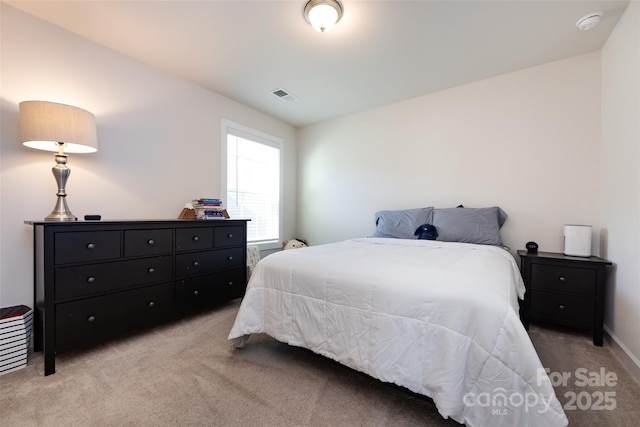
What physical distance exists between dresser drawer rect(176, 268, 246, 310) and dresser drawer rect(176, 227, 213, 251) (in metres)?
0.28

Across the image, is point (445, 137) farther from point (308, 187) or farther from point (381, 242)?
point (308, 187)

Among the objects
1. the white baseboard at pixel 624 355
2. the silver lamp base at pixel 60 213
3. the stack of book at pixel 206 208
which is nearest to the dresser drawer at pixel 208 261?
the stack of book at pixel 206 208

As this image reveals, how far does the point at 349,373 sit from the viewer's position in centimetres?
154

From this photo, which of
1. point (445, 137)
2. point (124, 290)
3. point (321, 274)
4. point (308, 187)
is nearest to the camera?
point (321, 274)

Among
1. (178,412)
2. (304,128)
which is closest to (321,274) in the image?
(178,412)

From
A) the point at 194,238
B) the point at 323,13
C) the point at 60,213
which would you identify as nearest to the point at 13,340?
the point at 60,213

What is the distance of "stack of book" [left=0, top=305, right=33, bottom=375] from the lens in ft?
4.99

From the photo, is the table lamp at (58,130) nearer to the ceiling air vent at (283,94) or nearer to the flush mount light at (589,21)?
the ceiling air vent at (283,94)

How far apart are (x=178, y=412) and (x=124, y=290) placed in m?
1.05

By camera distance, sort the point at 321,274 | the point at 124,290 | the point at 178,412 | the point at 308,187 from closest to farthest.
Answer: the point at 178,412 < the point at 321,274 < the point at 124,290 < the point at 308,187

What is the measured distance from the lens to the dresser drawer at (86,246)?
5.24 feet

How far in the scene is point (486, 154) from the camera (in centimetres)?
274

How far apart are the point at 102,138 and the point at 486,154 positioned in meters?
3.67

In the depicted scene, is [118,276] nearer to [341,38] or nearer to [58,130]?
[58,130]
